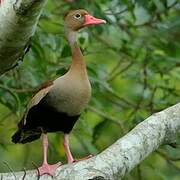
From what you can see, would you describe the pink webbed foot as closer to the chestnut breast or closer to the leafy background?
the chestnut breast

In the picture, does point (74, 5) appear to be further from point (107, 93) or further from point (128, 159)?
point (128, 159)

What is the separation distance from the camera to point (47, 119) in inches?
153

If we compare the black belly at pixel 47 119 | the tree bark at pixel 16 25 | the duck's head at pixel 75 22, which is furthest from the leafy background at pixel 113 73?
the tree bark at pixel 16 25

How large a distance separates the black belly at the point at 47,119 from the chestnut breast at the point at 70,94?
0.05m

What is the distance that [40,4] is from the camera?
255cm

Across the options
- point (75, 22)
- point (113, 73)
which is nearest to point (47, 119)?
point (75, 22)

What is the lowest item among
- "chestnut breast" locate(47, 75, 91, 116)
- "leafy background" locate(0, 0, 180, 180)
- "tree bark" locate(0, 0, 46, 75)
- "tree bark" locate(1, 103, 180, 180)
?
"leafy background" locate(0, 0, 180, 180)

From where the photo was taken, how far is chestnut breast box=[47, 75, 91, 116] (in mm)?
3658

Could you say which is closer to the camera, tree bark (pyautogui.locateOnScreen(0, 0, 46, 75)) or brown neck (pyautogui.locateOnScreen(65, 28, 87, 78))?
tree bark (pyautogui.locateOnScreen(0, 0, 46, 75))

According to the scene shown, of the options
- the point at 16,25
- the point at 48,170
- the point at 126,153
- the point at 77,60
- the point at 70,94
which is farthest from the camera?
the point at 77,60

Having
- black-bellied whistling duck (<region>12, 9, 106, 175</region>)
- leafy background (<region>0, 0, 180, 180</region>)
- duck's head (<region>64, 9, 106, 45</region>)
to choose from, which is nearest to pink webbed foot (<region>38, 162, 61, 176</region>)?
black-bellied whistling duck (<region>12, 9, 106, 175</region>)

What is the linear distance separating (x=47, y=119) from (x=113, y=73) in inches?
89.2

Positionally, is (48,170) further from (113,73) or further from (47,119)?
(113,73)

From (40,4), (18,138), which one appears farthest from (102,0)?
(40,4)
